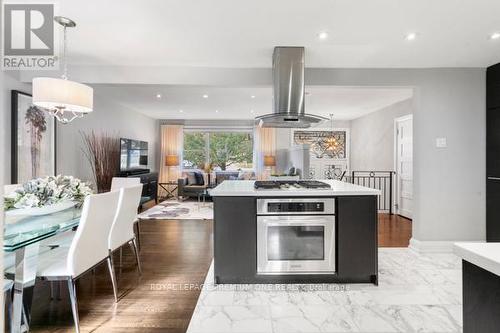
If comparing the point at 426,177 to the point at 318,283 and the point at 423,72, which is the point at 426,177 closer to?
the point at 423,72

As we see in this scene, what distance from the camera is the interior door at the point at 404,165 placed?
18.1ft

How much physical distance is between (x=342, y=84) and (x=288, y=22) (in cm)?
143

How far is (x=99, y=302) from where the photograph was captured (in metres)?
2.30

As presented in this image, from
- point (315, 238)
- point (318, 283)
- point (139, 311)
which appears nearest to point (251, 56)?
point (315, 238)

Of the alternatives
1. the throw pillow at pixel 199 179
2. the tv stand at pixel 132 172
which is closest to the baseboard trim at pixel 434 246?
the throw pillow at pixel 199 179

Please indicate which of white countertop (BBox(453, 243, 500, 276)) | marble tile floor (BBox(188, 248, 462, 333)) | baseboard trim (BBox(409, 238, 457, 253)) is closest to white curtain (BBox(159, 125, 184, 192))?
marble tile floor (BBox(188, 248, 462, 333))

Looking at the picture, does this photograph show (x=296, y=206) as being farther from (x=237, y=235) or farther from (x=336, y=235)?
(x=237, y=235)

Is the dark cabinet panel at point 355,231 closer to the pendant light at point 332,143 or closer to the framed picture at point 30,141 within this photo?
the framed picture at point 30,141

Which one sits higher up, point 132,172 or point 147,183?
point 132,172

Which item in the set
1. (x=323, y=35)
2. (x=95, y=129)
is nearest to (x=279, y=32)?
(x=323, y=35)

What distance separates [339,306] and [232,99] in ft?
15.0

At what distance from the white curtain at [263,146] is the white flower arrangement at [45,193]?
6.36 m

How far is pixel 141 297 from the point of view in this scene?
94.1 inches

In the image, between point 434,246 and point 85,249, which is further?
point 434,246
